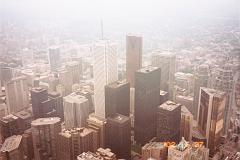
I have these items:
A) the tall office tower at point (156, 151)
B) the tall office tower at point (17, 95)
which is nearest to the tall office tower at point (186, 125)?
the tall office tower at point (156, 151)

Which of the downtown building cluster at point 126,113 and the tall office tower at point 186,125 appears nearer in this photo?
the downtown building cluster at point 126,113

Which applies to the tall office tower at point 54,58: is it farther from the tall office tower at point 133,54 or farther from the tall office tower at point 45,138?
the tall office tower at point 45,138

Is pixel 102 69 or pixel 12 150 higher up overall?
pixel 102 69

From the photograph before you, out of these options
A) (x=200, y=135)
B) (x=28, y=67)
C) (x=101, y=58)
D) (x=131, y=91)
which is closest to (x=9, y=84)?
(x=28, y=67)

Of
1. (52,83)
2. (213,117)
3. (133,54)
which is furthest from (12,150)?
(133,54)

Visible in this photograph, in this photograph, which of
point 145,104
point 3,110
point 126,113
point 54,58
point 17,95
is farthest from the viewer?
point 54,58

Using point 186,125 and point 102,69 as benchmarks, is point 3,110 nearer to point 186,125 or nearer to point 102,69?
point 102,69
